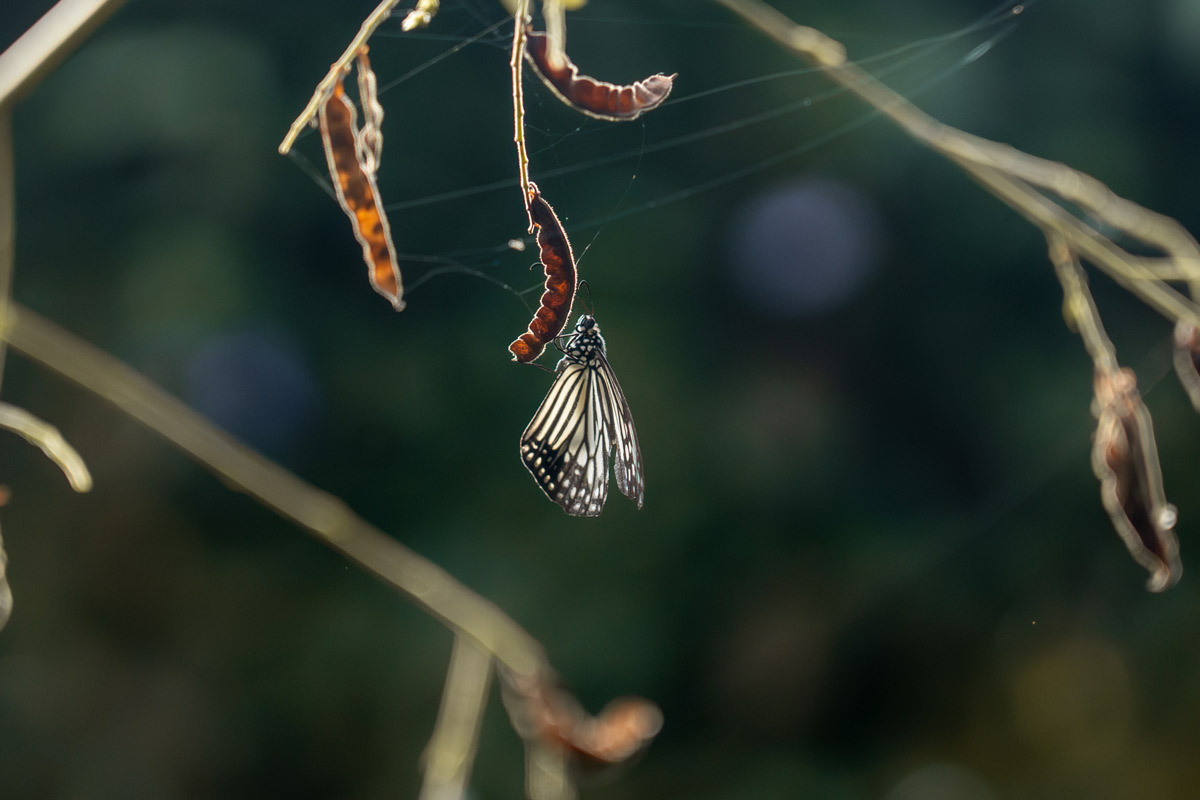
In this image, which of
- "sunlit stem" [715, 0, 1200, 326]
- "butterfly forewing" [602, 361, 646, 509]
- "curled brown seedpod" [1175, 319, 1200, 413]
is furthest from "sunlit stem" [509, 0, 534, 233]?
"curled brown seedpod" [1175, 319, 1200, 413]

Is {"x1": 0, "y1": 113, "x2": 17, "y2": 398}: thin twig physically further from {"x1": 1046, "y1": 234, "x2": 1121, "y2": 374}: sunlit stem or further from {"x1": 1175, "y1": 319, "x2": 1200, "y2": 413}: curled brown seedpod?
{"x1": 1175, "y1": 319, "x2": 1200, "y2": 413}: curled brown seedpod

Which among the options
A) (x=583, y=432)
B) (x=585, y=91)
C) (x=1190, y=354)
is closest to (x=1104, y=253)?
(x=1190, y=354)

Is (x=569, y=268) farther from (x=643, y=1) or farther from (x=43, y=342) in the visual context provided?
(x=643, y=1)

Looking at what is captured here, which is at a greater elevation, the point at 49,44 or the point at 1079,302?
the point at 49,44

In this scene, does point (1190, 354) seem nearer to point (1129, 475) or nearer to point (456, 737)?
point (1129, 475)

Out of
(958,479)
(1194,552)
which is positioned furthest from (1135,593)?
(958,479)

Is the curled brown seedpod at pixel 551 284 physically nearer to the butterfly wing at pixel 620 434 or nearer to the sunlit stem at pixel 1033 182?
the sunlit stem at pixel 1033 182
